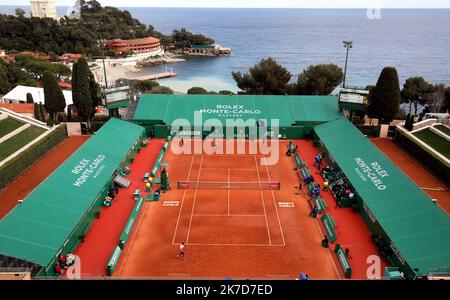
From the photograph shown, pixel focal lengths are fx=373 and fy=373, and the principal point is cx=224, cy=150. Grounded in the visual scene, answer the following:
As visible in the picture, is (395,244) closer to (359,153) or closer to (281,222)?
(281,222)

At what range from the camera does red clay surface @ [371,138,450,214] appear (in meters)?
29.2

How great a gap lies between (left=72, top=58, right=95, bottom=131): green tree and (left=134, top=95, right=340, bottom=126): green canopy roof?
5.68 meters

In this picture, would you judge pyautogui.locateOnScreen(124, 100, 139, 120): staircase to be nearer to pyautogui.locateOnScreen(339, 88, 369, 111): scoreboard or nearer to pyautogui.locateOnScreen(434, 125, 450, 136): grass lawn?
pyautogui.locateOnScreen(339, 88, 369, 111): scoreboard

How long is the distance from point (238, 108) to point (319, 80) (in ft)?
57.8

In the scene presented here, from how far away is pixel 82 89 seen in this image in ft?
140

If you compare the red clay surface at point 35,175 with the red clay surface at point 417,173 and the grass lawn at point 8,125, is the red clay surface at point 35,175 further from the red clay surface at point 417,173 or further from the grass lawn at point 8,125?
the red clay surface at point 417,173

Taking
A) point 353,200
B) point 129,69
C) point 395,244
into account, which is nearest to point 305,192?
point 353,200

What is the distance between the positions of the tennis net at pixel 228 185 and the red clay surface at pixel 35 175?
12.6 m

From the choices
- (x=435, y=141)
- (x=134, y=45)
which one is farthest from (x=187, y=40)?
(x=435, y=141)

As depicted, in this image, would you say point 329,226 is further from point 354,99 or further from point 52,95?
point 52,95

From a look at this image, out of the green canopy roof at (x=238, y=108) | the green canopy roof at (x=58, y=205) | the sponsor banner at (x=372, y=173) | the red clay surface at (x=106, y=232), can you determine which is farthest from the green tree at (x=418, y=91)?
the green canopy roof at (x=58, y=205)

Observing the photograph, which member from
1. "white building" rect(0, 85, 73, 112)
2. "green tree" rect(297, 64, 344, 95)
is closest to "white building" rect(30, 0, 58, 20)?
"white building" rect(0, 85, 73, 112)

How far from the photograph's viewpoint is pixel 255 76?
58625 mm

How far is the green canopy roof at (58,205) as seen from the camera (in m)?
19.9
